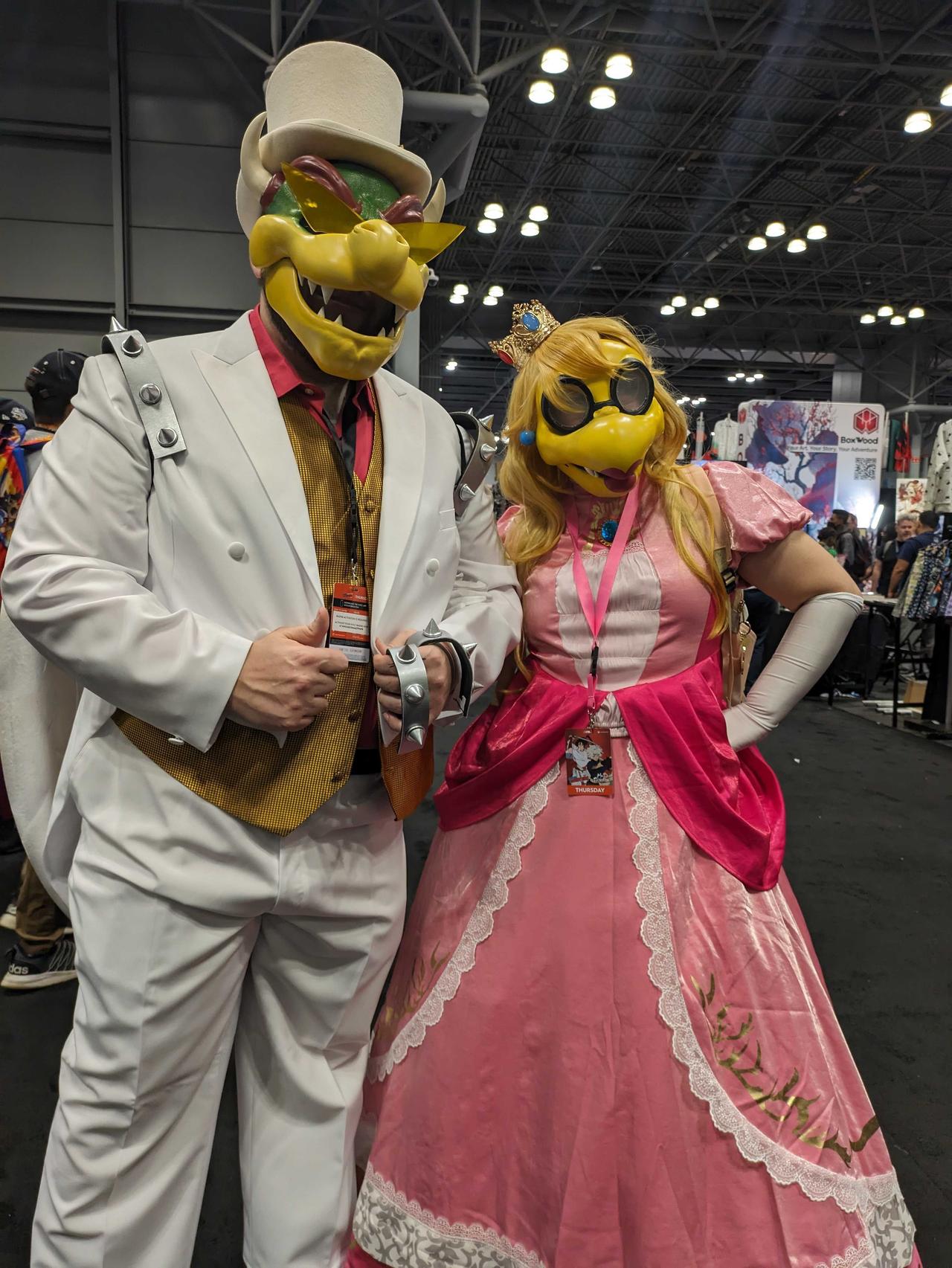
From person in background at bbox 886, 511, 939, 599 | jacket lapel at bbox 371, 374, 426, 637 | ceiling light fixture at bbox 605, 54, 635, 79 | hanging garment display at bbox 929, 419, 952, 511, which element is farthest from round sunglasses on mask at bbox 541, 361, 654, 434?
ceiling light fixture at bbox 605, 54, 635, 79

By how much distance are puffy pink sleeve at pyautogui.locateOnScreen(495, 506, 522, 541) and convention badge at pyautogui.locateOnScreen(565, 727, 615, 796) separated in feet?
1.40

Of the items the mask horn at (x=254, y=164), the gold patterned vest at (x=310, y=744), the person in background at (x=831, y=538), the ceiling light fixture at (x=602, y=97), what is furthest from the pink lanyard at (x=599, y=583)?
the person in background at (x=831, y=538)

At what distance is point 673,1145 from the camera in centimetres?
115

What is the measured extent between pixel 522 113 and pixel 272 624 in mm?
8617

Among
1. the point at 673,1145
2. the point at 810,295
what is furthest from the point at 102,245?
the point at 810,295

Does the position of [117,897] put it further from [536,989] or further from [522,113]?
[522,113]

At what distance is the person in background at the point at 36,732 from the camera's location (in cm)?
126

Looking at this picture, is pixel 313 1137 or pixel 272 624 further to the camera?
pixel 313 1137

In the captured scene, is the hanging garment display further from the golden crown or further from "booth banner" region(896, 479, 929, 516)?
the golden crown

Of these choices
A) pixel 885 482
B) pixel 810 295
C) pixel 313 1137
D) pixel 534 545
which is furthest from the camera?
pixel 885 482

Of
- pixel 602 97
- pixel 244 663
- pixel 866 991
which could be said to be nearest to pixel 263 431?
pixel 244 663

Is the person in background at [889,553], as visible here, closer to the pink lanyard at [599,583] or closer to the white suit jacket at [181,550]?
the pink lanyard at [599,583]

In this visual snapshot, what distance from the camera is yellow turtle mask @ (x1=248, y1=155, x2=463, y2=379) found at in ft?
3.39

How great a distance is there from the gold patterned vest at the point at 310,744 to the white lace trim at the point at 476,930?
244mm
